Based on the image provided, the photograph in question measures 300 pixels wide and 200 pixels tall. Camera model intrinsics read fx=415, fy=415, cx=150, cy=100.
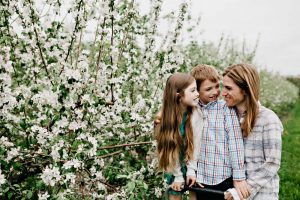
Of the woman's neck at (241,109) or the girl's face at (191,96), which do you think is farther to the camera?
the girl's face at (191,96)

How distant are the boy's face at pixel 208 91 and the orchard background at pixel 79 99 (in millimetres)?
814

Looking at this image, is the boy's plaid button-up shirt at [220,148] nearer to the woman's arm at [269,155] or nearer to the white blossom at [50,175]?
the woman's arm at [269,155]

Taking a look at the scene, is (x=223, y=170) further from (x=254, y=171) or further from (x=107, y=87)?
(x=107, y=87)

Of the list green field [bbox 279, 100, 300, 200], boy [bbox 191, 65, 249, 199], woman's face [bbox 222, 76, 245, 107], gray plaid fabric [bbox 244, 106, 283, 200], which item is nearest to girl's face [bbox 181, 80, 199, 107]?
boy [bbox 191, 65, 249, 199]

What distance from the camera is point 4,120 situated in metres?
3.37

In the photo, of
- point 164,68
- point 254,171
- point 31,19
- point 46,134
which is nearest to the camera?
point 254,171

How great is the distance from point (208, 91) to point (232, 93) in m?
0.27

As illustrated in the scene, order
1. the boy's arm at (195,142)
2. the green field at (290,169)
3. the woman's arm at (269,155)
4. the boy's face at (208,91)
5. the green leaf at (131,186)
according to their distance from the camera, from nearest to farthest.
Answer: the woman's arm at (269,155)
the green leaf at (131,186)
the boy's arm at (195,142)
the boy's face at (208,91)
the green field at (290,169)

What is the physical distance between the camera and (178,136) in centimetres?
318

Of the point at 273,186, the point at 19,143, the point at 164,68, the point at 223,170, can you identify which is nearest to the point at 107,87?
the point at 164,68

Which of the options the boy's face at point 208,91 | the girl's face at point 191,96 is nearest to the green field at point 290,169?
the boy's face at point 208,91

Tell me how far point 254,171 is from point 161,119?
844 mm

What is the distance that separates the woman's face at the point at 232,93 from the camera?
303 centimetres

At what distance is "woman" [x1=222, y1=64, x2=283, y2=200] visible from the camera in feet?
9.43
